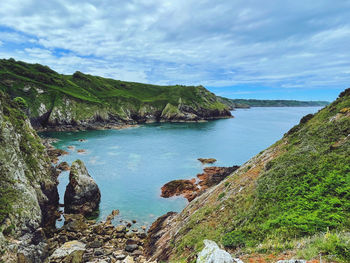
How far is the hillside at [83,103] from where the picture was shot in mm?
109906

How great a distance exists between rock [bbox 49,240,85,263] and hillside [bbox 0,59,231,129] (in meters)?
101

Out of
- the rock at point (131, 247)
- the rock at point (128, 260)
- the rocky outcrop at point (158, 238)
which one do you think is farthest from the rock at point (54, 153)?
the rock at point (128, 260)

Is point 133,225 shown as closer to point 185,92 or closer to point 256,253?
point 256,253

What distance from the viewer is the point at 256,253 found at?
1007 cm

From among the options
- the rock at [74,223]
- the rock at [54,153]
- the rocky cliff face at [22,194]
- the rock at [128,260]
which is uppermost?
the rocky cliff face at [22,194]

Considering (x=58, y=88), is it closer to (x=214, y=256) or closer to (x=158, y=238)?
(x=158, y=238)

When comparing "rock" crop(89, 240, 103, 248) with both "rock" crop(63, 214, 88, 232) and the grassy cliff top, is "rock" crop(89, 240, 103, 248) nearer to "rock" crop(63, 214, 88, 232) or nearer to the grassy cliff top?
"rock" crop(63, 214, 88, 232)

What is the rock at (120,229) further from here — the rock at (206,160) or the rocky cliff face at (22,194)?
the rock at (206,160)

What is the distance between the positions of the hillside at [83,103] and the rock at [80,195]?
88225 mm

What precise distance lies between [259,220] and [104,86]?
194 metres

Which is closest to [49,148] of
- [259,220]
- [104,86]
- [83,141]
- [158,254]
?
[83,141]

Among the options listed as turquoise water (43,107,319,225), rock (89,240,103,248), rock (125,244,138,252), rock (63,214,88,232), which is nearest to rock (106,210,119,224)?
turquoise water (43,107,319,225)

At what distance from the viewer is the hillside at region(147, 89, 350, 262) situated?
930cm

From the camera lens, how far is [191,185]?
43531mm
